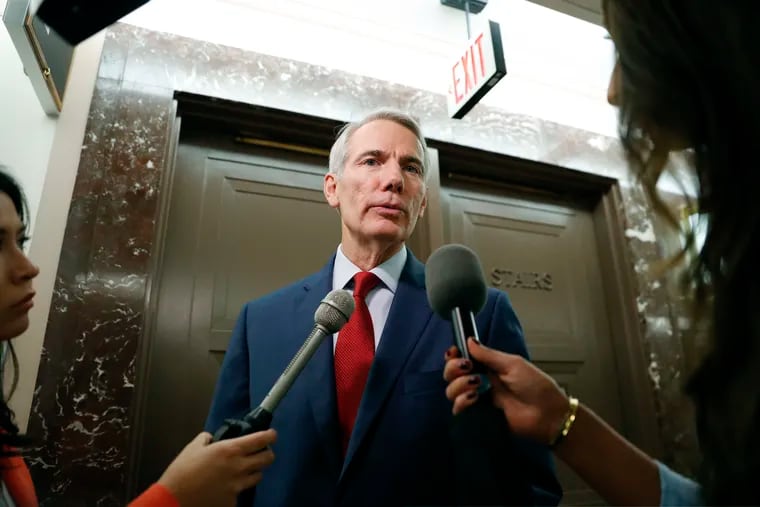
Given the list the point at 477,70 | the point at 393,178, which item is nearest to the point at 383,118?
the point at 393,178

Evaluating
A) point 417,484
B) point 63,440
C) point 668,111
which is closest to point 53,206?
point 63,440

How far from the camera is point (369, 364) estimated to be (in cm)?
102

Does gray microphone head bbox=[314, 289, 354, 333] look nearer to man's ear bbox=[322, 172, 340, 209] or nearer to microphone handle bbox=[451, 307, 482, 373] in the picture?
microphone handle bbox=[451, 307, 482, 373]

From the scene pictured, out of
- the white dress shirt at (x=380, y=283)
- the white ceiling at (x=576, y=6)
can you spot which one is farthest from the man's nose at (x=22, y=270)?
the white ceiling at (x=576, y=6)

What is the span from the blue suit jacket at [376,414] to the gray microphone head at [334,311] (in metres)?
0.19

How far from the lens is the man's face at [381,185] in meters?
1.20

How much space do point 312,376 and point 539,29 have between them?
2422mm

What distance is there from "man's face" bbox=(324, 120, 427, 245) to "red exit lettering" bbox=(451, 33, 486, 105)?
65 cm

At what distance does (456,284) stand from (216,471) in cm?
45

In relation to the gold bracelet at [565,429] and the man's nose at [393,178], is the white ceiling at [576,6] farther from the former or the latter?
the gold bracelet at [565,429]

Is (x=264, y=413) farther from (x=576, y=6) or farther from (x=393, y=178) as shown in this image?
(x=576, y=6)

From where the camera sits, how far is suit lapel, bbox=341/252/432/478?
93 cm

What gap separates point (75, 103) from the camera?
1.67 m

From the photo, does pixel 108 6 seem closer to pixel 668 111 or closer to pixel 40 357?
pixel 668 111
